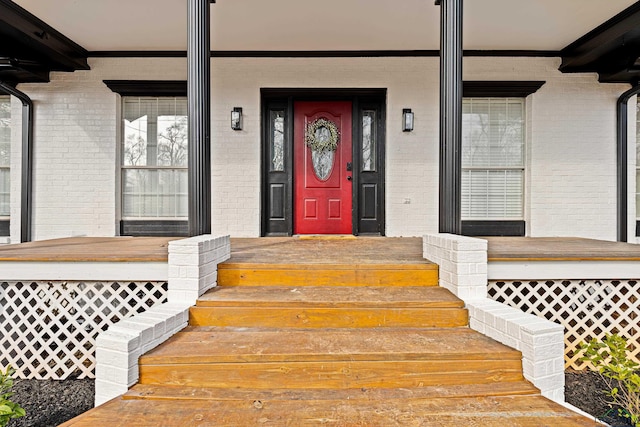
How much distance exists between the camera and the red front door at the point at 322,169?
204 inches

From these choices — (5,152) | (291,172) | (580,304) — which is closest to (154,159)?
(291,172)

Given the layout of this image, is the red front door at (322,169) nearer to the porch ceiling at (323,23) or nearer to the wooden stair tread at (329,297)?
the porch ceiling at (323,23)

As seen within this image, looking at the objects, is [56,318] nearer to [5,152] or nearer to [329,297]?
[329,297]

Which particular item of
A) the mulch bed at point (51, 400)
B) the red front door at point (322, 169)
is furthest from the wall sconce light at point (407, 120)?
the mulch bed at point (51, 400)

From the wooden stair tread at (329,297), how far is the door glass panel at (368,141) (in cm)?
303

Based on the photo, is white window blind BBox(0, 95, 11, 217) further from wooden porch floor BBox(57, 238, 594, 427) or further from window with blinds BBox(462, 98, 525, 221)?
window with blinds BBox(462, 98, 525, 221)

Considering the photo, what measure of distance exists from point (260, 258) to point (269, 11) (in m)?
3.01

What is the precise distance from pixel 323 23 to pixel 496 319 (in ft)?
12.7

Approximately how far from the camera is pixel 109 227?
5039 millimetres

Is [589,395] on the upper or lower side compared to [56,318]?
lower

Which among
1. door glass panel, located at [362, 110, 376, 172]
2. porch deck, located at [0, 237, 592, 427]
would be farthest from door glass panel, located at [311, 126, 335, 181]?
porch deck, located at [0, 237, 592, 427]

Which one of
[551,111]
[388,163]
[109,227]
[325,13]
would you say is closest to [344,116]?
[388,163]

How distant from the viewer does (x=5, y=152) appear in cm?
518

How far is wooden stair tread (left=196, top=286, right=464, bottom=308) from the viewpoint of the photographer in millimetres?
2160
